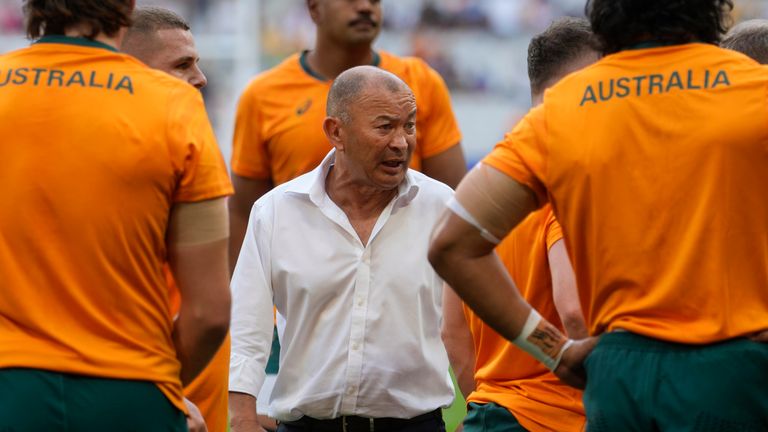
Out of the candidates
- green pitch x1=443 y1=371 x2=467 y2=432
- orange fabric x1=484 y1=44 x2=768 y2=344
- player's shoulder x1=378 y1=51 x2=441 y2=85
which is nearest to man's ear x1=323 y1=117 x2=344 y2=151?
orange fabric x1=484 y1=44 x2=768 y2=344

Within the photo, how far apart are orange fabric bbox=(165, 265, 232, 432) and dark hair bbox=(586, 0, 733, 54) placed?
76.7 inches

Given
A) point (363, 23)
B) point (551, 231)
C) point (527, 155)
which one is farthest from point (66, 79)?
point (363, 23)

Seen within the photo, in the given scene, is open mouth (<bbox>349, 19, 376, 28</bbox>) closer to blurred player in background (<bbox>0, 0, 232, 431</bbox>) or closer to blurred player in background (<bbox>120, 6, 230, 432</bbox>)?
blurred player in background (<bbox>120, 6, 230, 432</bbox>)

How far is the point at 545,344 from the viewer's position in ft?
12.4

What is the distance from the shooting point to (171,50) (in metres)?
5.19


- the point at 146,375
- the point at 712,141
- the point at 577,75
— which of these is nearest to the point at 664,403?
Result: the point at 712,141

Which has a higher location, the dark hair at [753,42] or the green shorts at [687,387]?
the dark hair at [753,42]

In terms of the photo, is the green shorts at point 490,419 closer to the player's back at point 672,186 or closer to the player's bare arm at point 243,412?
the player's bare arm at point 243,412

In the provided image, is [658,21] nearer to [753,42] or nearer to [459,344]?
[753,42]

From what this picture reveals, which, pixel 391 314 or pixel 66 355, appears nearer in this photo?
pixel 66 355

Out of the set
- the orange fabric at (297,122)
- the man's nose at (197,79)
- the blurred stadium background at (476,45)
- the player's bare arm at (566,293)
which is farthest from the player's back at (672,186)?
the blurred stadium background at (476,45)

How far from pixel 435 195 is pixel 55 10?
1.97m

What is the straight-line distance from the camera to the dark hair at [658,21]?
360 centimetres

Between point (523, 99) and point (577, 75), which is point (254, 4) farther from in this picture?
point (577, 75)
